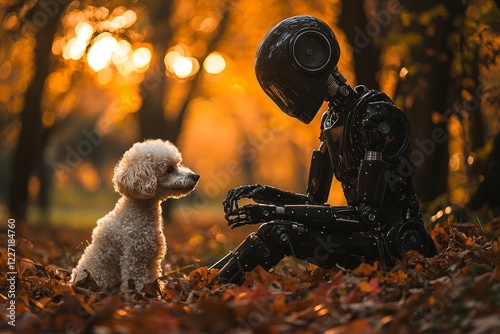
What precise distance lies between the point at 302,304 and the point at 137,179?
2.13 metres

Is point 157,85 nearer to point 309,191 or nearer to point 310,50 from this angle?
point 309,191

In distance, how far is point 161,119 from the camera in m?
19.5

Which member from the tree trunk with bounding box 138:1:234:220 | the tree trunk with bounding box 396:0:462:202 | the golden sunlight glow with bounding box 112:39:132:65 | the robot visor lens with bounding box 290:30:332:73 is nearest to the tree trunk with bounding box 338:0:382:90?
the tree trunk with bounding box 396:0:462:202

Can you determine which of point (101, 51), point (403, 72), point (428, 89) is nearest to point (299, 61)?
point (403, 72)

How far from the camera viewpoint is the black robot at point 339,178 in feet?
16.0

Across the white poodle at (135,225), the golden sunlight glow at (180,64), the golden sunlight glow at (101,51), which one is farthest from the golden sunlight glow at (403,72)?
the golden sunlight glow at (180,64)

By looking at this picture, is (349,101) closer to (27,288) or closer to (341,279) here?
(341,279)

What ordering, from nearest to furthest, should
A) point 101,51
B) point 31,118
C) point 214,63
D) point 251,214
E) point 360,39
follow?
point 251,214, point 360,39, point 101,51, point 31,118, point 214,63

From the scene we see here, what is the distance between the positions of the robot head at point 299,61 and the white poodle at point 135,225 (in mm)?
1233

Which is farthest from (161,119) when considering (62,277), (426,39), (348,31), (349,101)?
(349,101)

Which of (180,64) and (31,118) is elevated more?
(180,64)

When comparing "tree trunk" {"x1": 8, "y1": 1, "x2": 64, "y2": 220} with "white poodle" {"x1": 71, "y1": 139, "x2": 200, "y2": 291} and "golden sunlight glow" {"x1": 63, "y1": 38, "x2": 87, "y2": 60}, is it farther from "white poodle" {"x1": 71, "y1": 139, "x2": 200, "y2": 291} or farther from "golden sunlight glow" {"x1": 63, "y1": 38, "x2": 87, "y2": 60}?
"white poodle" {"x1": 71, "y1": 139, "x2": 200, "y2": 291}

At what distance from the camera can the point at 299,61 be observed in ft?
16.6

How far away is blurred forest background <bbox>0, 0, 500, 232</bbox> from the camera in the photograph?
893 centimetres
